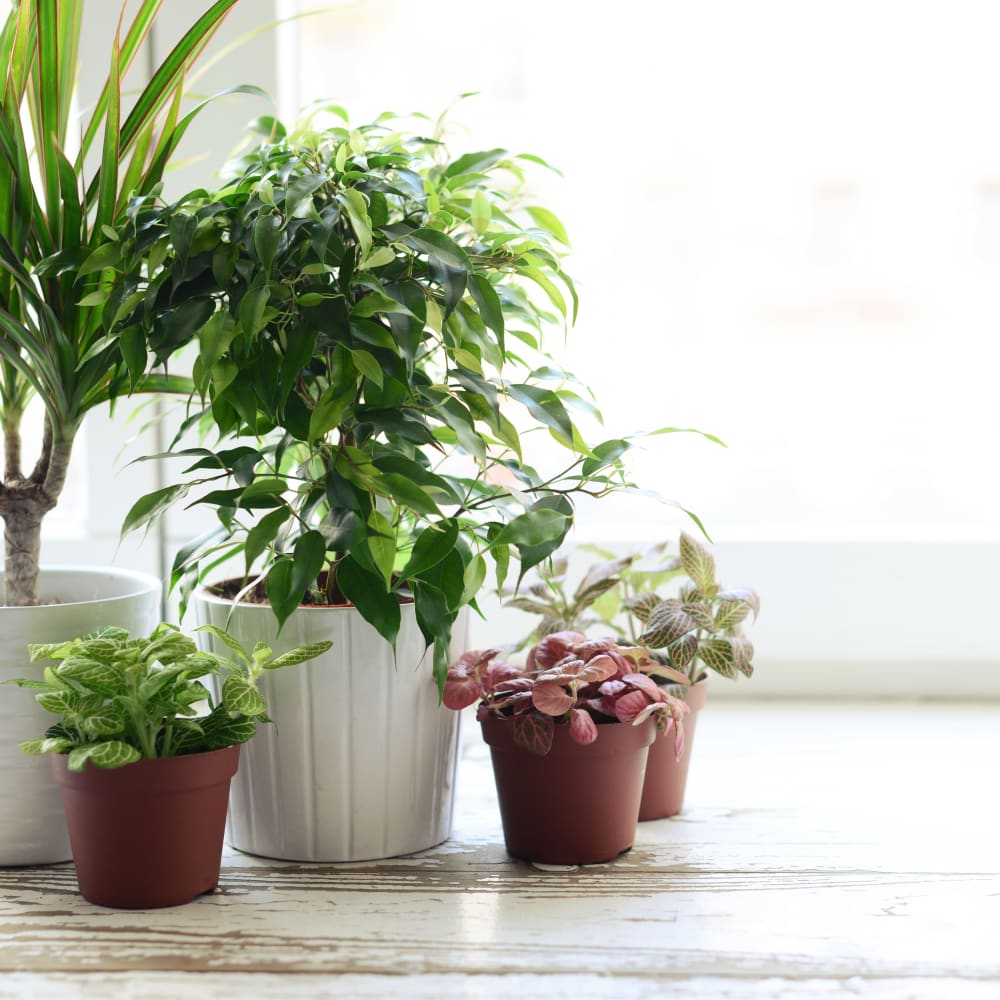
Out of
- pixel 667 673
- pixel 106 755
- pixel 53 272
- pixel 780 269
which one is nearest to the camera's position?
pixel 106 755

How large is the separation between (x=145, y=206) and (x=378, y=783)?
0.56 meters

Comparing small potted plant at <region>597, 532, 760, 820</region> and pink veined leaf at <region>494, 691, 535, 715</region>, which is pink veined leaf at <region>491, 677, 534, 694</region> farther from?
small potted plant at <region>597, 532, 760, 820</region>

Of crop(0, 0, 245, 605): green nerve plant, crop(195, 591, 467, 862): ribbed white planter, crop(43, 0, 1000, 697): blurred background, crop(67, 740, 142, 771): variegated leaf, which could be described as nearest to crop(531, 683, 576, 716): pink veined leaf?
crop(195, 591, 467, 862): ribbed white planter

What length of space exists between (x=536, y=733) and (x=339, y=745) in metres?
0.18

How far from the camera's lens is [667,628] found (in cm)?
118

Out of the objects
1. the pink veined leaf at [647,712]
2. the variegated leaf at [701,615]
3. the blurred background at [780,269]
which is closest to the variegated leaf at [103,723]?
the pink veined leaf at [647,712]

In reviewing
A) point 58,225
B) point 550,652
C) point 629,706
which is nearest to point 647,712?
point 629,706

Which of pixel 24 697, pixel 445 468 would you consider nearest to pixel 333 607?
pixel 24 697

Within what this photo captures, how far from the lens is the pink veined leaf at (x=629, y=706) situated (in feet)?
3.43

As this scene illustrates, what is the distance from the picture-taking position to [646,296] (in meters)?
1.83

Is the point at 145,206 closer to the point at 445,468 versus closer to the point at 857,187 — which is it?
the point at 445,468

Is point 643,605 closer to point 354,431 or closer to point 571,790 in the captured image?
point 571,790

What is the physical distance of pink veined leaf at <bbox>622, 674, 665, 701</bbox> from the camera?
106 centimetres

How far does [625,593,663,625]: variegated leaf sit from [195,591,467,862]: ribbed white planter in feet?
0.80
